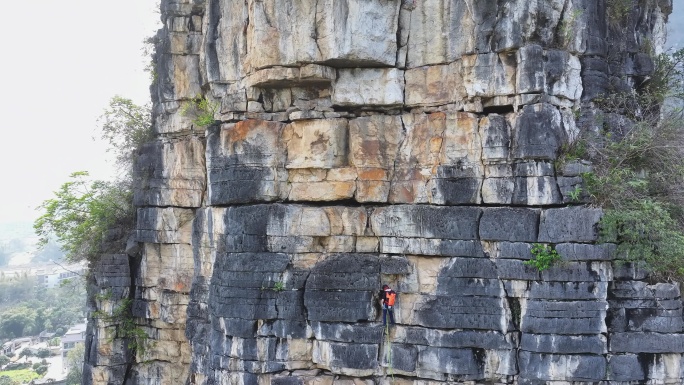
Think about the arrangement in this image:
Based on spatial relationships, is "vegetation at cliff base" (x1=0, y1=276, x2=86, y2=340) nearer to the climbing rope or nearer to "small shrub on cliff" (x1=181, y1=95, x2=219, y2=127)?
"small shrub on cliff" (x1=181, y1=95, x2=219, y2=127)

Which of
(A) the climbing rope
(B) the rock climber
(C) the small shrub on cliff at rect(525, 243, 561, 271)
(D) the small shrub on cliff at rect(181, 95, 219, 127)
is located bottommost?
(A) the climbing rope

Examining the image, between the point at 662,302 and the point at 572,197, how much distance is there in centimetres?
249

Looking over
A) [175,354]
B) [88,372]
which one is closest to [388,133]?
[175,354]

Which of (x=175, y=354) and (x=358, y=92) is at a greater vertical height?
(x=358, y=92)

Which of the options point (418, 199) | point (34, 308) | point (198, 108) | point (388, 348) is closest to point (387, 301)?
point (388, 348)

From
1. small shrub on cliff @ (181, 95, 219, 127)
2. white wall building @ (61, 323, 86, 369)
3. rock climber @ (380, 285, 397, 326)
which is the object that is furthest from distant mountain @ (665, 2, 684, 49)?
white wall building @ (61, 323, 86, 369)

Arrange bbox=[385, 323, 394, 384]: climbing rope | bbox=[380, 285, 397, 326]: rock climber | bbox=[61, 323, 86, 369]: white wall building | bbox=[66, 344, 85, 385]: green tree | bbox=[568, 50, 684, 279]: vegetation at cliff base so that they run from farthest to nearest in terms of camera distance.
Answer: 1. bbox=[61, 323, 86, 369]: white wall building
2. bbox=[66, 344, 85, 385]: green tree
3. bbox=[385, 323, 394, 384]: climbing rope
4. bbox=[380, 285, 397, 326]: rock climber
5. bbox=[568, 50, 684, 279]: vegetation at cliff base

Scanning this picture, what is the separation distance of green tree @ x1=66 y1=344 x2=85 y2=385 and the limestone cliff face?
828 inches

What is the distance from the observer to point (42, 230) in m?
17.1

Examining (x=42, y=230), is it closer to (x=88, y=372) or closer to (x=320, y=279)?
(x=88, y=372)

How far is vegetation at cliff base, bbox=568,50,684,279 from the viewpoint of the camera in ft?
31.8

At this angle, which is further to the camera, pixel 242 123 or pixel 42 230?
pixel 42 230

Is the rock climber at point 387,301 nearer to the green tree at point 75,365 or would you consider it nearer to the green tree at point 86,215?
the green tree at point 86,215

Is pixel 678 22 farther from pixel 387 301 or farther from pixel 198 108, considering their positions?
pixel 387 301
